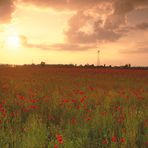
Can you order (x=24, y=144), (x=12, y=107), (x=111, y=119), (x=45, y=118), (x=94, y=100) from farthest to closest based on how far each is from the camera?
1. (x=94, y=100)
2. (x=12, y=107)
3. (x=45, y=118)
4. (x=111, y=119)
5. (x=24, y=144)

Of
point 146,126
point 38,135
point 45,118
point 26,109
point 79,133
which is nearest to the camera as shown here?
point 38,135

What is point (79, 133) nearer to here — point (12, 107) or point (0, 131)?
point (0, 131)

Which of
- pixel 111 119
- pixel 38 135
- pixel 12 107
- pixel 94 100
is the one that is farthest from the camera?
pixel 94 100

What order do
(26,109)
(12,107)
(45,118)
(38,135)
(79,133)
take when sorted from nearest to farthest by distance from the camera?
1. (38,135)
2. (79,133)
3. (45,118)
4. (26,109)
5. (12,107)

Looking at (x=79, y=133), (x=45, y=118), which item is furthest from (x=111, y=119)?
(x=45, y=118)

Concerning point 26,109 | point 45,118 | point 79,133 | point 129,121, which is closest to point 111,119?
point 129,121

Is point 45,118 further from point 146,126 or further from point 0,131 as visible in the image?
point 146,126

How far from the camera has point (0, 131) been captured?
20.6 feet

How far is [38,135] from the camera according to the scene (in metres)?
5.93

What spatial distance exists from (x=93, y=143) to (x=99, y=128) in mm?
879

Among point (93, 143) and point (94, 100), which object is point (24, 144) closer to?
point (93, 143)

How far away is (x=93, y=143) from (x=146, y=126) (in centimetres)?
152

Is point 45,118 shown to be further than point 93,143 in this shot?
Yes

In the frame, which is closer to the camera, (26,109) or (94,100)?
(26,109)
